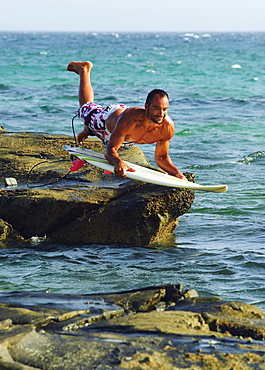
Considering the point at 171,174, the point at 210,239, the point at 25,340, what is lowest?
the point at 210,239

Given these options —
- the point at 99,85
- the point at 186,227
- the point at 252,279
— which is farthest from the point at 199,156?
the point at 99,85

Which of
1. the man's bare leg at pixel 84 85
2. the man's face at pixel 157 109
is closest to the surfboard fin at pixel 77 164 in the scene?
the man's bare leg at pixel 84 85

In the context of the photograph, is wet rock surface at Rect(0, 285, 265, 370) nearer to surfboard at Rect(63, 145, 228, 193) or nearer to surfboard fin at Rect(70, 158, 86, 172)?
surfboard at Rect(63, 145, 228, 193)

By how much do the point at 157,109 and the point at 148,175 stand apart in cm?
104

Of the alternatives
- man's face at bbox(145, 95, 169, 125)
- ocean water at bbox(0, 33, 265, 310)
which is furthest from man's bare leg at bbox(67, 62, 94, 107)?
ocean water at bbox(0, 33, 265, 310)

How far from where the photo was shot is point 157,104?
6145 mm

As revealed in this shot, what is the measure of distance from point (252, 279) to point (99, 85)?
2491 centimetres

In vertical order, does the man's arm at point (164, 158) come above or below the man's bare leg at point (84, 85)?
below

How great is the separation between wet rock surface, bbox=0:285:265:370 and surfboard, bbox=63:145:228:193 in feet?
6.72

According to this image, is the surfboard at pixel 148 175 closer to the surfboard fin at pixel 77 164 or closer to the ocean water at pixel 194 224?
the surfboard fin at pixel 77 164

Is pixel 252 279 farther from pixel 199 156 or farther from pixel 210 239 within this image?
pixel 199 156

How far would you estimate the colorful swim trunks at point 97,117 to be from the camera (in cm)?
706

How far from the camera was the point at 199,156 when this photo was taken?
13.9 metres

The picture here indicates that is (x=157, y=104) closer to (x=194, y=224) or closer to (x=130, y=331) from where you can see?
(x=194, y=224)
